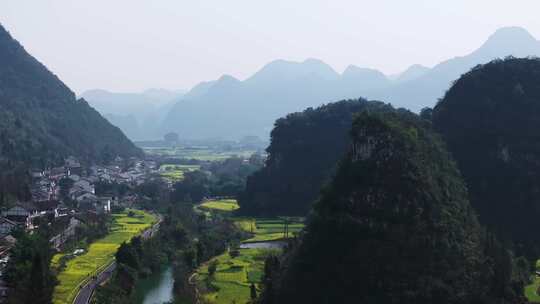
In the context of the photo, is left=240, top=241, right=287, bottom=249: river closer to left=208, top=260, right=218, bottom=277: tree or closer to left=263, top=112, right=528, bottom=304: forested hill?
left=208, top=260, right=218, bottom=277: tree

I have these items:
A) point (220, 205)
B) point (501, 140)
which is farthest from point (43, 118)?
point (501, 140)

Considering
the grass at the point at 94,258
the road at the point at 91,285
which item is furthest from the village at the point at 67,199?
the road at the point at 91,285

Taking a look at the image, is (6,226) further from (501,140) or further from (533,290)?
(501,140)

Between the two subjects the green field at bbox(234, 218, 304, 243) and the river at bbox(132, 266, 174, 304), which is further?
the green field at bbox(234, 218, 304, 243)

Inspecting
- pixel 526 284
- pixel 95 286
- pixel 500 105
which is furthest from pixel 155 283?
pixel 500 105

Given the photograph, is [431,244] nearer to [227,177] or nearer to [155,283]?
[155,283]

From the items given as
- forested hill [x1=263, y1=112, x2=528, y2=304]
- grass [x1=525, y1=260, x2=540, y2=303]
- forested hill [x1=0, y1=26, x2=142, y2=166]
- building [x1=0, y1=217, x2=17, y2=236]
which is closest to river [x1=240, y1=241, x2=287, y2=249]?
forested hill [x1=263, y1=112, x2=528, y2=304]

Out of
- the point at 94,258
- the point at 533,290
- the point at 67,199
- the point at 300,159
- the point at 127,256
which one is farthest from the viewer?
the point at 300,159
